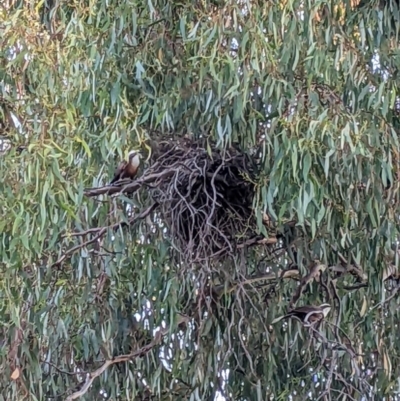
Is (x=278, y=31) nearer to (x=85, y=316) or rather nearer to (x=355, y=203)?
(x=355, y=203)

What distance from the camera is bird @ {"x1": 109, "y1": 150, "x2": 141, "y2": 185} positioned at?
216cm

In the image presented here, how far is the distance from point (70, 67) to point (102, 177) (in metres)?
0.33

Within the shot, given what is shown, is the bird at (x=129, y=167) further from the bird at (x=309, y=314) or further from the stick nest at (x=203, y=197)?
the bird at (x=309, y=314)

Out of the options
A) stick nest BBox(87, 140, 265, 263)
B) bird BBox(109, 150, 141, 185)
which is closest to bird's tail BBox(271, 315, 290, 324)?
stick nest BBox(87, 140, 265, 263)

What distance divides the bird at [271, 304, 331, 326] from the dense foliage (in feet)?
0.15

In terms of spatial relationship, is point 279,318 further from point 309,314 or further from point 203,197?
point 203,197

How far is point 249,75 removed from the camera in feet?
6.23

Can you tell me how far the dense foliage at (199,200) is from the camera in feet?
6.24

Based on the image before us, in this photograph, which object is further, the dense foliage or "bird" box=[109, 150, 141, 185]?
"bird" box=[109, 150, 141, 185]

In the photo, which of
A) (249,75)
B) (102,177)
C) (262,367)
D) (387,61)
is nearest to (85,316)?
(102,177)

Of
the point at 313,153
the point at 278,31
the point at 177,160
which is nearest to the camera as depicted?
the point at 313,153

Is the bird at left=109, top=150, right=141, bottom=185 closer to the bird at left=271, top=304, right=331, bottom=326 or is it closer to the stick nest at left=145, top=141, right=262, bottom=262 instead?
the stick nest at left=145, top=141, right=262, bottom=262

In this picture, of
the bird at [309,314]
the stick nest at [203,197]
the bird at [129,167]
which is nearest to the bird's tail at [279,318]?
the bird at [309,314]

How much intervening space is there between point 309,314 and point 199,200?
1.42 feet
